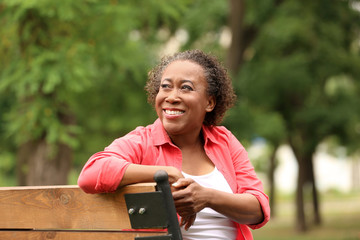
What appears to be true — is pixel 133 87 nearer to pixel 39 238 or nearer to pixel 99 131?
pixel 99 131

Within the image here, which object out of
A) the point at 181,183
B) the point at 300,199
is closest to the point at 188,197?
the point at 181,183

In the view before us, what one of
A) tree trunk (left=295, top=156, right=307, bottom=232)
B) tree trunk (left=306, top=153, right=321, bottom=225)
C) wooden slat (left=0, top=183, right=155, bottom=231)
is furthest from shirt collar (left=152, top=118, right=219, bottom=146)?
tree trunk (left=306, top=153, right=321, bottom=225)

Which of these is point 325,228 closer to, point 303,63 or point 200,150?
point 303,63

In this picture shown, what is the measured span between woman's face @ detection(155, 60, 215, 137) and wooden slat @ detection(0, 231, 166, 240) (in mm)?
607

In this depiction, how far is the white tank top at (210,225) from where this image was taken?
8.25ft

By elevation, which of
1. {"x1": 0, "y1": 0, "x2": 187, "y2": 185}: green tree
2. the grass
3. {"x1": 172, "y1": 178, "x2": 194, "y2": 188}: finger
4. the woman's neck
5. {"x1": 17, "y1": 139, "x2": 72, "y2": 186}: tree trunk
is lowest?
the grass

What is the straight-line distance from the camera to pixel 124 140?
2469 millimetres

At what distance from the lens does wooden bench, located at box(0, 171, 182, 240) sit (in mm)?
2059

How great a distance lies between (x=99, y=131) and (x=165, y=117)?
498 inches

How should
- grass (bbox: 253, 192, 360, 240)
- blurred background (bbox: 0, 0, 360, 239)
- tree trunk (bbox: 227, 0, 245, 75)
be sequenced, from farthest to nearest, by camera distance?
grass (bbox: 253, 192, 360, 240) < tree trunk (bbox: 227, 0, 245, 75) < blurred background (bbox: 0, 0, 360, 239)

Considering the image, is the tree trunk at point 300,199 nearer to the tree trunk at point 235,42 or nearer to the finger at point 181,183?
the tree trunk at point 235,42

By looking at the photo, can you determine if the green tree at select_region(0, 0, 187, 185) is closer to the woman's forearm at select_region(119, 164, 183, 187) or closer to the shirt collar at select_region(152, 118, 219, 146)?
the shirt collar at select_region(152, 118, 219, 146)

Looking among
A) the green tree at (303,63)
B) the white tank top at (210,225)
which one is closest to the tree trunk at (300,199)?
the green tree at (303,63)

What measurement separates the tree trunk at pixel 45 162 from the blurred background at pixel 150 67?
2 centimetres
